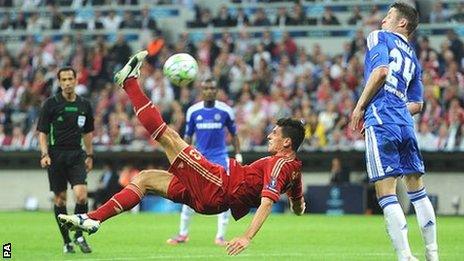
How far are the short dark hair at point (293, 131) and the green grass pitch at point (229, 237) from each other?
3068mm

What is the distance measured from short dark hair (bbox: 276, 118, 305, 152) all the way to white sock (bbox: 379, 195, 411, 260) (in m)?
1.08

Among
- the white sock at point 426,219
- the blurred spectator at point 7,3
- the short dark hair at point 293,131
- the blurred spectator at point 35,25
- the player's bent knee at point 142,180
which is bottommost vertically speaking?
the white sock at point 426,219

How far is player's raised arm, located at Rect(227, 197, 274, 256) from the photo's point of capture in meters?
10.5

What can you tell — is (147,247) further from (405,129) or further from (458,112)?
(458,112)

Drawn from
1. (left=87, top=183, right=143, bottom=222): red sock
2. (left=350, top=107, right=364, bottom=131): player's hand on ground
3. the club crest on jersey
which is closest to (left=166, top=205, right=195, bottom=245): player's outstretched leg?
the club crest on jersey

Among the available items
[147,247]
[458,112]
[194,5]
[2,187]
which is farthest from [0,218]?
[194,5]

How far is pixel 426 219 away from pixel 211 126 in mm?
7448

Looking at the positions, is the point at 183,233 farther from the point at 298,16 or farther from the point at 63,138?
the point at 298,16

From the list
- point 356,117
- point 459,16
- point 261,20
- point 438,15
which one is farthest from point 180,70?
point 261,20

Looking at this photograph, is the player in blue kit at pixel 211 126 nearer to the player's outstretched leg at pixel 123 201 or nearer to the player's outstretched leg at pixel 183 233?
the player's outstretched leg at pixel 183 233

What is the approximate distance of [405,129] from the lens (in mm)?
11758

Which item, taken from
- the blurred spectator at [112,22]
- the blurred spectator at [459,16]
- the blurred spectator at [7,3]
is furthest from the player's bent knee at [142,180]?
the blurred spectator at [7,3]

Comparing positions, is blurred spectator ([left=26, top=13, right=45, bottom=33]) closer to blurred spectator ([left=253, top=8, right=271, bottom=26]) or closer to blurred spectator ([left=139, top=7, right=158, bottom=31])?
blurred spectator ([left=139, top=7, right=158, bottom=31])

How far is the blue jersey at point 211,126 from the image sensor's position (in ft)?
62.3
